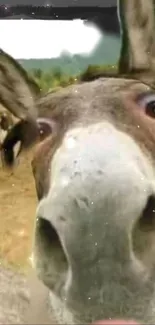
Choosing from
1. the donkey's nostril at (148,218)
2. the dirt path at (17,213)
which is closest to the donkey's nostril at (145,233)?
the donkey's nostril at (148,218)

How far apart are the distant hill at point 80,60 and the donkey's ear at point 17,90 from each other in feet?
0.04

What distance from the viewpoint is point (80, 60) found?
57 centimetres

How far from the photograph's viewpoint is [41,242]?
513 mm

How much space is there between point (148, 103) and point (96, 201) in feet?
0.35

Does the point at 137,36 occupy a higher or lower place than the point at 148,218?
higher

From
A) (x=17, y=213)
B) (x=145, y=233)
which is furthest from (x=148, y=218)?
(x=17, y=213)

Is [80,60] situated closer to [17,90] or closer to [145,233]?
[17,90]

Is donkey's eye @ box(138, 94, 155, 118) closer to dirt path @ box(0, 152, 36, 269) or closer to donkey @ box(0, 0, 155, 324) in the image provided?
donkey @ box(0, 0, 155, 324)

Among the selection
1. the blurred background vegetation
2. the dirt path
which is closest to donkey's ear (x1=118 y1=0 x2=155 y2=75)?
the blurred background vegetation

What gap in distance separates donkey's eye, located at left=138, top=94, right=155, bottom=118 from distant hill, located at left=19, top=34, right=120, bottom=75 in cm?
5

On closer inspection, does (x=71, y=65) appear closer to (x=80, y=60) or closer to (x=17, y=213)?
(x=80, y=60)

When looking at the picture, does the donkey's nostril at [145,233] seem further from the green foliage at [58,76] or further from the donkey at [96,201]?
the green foliage at [58,76]

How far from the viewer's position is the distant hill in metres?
0.57

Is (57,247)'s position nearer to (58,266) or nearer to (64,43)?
(58,266)
